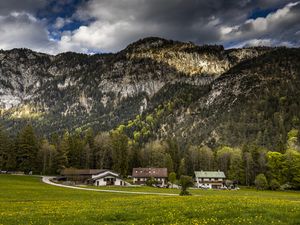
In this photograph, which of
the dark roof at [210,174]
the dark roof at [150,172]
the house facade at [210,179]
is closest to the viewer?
the dark roof at [150,172]

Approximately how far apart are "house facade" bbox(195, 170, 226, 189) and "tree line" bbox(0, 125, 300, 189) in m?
4.17

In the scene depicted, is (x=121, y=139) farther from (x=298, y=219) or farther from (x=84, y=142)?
(x=298, y=219)

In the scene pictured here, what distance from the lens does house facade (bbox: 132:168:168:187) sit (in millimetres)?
140075

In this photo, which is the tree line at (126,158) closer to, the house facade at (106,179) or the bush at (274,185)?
the bush at (274,185)

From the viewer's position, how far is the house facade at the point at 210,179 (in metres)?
151

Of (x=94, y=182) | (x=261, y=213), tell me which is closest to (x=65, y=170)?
(x=94, y=182)

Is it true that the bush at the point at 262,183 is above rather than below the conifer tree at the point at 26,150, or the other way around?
below

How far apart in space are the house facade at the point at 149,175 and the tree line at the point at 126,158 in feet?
18.0

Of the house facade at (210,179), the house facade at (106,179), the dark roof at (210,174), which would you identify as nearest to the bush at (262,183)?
the house facade at (210,179)

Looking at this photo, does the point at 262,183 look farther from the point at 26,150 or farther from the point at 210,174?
the point at 26,150

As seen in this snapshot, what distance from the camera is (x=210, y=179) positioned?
153625mm

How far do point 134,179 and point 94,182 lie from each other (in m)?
25.4

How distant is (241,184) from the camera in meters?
149

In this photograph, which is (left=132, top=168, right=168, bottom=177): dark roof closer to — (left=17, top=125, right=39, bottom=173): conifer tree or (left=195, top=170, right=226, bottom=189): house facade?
(left=195, top=170, right=226, bottom=189): house facade
